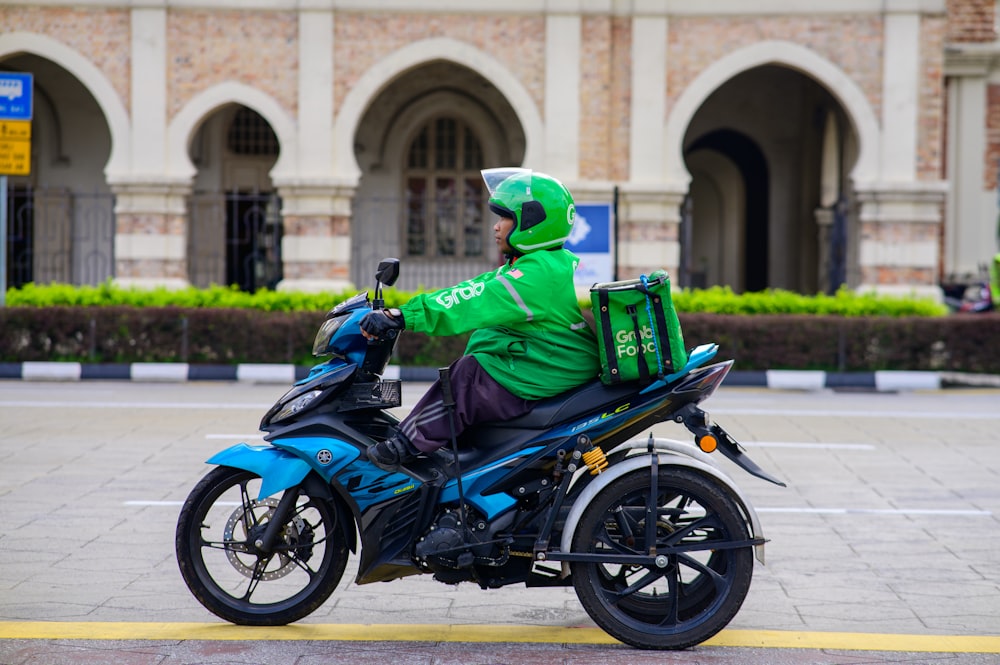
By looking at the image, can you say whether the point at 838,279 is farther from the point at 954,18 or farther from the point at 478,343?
the point at 478,343

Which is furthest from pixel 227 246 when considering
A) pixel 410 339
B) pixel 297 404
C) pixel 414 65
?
pixel 297 404

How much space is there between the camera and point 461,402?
13.8ft

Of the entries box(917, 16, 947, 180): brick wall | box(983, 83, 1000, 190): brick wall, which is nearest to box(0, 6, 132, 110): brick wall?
box(917, 16, 947, 180): brick wall

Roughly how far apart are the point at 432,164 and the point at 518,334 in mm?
17749

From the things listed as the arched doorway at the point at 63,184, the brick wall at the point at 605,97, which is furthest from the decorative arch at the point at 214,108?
the brick wall at the point at 605,97

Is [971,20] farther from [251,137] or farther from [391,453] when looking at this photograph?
[391,453]

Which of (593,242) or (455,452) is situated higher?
(593,242)

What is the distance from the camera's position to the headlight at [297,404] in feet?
14.0


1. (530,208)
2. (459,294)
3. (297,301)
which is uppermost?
(530,208)

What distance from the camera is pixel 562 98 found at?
59.1 ft

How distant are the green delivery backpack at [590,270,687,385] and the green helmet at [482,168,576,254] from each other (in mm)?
270

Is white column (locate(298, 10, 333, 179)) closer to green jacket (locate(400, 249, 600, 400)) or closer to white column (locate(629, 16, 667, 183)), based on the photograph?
white column (locate(629, 16, 667, 183))

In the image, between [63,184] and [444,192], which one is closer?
[63,184]

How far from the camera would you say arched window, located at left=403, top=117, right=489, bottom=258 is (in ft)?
70.6
